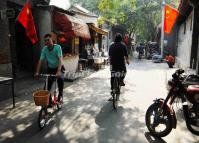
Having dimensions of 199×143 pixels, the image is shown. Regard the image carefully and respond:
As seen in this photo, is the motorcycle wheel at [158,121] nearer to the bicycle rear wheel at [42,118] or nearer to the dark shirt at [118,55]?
the bicycle rear wheel at [42,118]

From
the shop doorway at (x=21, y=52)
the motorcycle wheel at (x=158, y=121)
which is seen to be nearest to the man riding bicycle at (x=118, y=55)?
the motorcycle wheel at (x=158, y=121)

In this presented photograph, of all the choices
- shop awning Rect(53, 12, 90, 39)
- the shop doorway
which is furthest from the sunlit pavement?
shop awning Rect(53, 12, 90, 39)

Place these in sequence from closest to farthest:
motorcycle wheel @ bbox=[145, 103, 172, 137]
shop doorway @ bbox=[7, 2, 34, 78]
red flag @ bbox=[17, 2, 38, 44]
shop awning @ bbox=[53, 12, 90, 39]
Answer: motorcycle wheel @ bbox=[145, 103, 172, 137], red flag @ bbox=[17, 2, 38, 44], shop doorway @ bbox=[7, 2, 34, 78], shop awning @ bbox=[53, 12, 90, 39]

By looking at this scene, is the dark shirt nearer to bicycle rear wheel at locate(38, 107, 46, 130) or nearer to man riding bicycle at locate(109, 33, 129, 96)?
man riding bicycle at locate(109, 33, 129, 96)

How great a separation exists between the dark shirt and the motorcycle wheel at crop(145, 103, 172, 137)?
9.28 ft

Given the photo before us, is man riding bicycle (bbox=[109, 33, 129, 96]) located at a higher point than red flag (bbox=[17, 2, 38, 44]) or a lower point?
lower

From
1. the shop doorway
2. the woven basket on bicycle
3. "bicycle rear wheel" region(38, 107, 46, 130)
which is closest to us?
the woven basket on bicycle

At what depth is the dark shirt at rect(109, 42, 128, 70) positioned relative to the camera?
865 centimetres

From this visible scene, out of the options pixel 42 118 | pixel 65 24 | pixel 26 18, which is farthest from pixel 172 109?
pixel 65 24

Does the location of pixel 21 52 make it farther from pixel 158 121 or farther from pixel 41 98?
pixel 158 121

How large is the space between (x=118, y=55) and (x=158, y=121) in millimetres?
3203

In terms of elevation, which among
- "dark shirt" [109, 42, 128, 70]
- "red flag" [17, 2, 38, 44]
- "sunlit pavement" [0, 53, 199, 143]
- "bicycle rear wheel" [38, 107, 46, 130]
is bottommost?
"sunlit pavement" [0, 53, 199, 143]

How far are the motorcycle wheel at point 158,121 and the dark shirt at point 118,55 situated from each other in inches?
111

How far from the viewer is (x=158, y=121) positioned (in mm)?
5898
